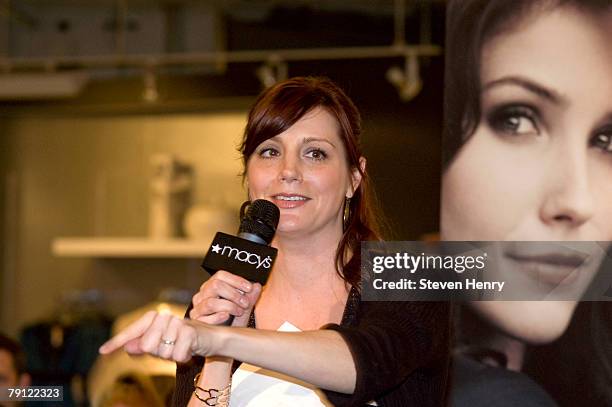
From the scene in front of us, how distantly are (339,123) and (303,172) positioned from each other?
10cm

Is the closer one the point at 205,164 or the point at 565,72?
the point at 565,72

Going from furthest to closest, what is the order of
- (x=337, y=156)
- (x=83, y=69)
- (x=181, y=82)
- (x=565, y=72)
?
(x=83, y=69) → (x=181, y=82) → (x=337, y=156) → (x=565, y=72)

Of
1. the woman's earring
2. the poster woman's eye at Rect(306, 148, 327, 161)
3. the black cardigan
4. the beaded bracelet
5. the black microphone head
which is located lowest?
the beaded bracelet

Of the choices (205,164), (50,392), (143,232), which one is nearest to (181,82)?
(205,164)

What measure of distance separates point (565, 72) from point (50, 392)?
82 cm

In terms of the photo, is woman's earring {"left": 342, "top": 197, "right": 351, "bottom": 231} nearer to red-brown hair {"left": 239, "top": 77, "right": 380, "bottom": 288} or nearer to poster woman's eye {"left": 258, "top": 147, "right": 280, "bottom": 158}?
red-brown hair {"left": 239, "top": 77, "right": 380, "bottom": 288}

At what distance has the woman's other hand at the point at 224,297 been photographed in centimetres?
99

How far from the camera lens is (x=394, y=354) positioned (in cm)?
110

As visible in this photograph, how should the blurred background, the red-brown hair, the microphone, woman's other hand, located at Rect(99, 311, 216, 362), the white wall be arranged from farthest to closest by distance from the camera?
the white wall, the blurred background, the red-brown hair, the microphone, woman's other hand, located at Rect(99, 311, 216, 362)

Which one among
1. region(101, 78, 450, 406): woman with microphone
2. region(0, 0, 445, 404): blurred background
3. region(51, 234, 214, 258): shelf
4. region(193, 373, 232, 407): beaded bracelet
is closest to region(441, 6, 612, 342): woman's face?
region(101, 78, 450, 406): woman with microphone

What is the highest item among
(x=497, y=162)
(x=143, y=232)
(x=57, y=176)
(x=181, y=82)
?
(x=181, y=82)

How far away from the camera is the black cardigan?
1057mm

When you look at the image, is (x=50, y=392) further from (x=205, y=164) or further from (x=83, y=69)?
(x=83, y=69)

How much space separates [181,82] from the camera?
13.8 ft
